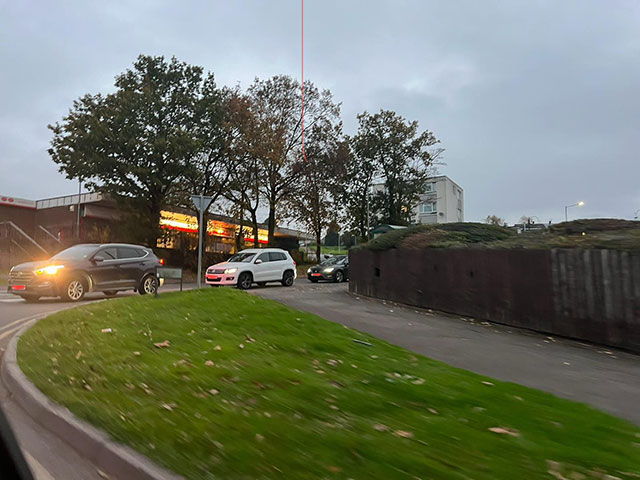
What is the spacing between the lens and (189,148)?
2677cm

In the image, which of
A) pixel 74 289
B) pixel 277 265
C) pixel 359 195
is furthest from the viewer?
pixel 359 195

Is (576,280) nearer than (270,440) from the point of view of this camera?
No

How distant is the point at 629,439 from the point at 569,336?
6248 mm

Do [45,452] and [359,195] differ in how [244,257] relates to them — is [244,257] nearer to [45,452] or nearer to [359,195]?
[45,452]

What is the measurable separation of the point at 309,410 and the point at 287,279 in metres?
16.8

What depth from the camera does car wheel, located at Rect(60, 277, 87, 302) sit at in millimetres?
12656

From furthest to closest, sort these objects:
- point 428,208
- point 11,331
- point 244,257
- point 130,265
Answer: point 428,208
point 244,257
point 130,265
point 11,331

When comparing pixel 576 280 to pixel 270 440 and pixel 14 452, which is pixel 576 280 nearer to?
pixel 270 440

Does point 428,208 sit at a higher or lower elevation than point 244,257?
higher

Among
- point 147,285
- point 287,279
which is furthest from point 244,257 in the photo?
point 147,285

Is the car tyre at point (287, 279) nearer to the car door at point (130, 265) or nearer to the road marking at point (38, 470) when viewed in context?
the car door at point (130, 265)

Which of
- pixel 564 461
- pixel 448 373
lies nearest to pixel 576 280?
pixel 448 373

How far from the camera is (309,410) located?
12.2 ft

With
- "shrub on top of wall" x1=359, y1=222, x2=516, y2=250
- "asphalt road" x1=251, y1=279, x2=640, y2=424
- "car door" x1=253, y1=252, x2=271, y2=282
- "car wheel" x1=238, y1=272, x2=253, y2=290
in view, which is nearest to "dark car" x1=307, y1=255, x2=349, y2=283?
"car door" x1=253, y1=252, x2=271, y2=282
